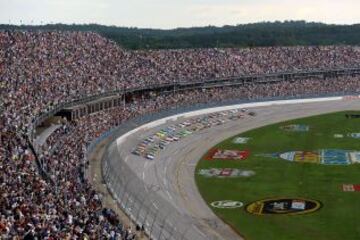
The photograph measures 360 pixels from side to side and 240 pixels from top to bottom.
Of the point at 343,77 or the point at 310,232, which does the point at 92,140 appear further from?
the point at 343,77

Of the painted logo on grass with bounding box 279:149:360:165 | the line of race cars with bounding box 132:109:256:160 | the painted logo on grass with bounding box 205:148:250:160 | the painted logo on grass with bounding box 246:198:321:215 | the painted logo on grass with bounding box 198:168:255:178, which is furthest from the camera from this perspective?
the painted logo on grass with bounding box 205:148:250:160

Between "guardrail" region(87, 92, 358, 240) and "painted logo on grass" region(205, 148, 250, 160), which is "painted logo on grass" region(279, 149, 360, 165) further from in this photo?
"guardrail" region(87, 92, 358, 240)

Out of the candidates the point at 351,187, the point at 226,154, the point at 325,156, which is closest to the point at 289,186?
the point at 351,187

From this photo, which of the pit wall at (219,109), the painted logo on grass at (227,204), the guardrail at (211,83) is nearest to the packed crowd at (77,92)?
the guardrail at (211,83)

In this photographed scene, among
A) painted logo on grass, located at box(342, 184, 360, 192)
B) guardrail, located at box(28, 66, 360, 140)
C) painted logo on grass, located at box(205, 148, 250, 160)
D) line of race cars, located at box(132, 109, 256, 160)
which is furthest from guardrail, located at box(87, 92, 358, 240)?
painted logo on grass, located at box(205, 148, 250, 160)

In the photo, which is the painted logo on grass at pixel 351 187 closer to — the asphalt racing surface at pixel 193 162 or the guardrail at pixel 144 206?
the asphalt racing surface at pixel 193 162

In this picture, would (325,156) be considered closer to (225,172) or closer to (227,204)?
(225,172)
